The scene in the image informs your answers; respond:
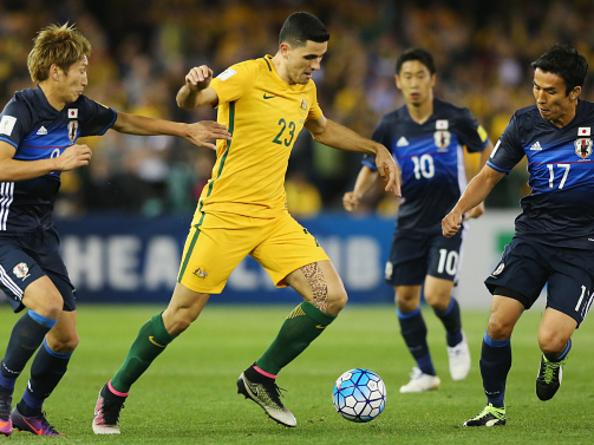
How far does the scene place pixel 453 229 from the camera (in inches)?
307

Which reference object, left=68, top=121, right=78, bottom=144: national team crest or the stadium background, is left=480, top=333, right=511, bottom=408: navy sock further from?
the stadium background

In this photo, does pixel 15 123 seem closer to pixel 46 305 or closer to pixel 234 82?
pixel 46 305

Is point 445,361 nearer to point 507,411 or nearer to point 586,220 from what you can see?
point 507,411

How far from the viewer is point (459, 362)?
10602 mm

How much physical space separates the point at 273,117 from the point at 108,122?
1.12 m

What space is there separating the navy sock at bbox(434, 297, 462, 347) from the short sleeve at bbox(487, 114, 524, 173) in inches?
111

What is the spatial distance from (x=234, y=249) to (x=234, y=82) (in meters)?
1.12

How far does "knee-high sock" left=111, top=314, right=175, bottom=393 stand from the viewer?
7.50 m

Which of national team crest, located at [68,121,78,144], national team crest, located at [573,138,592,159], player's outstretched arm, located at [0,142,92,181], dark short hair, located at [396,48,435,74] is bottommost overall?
player's outstretched arm, located at [0,142,92,181]

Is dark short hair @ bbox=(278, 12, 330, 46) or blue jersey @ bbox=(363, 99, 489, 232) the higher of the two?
dark short hair @ bbox=(278, 12, 330, 46)

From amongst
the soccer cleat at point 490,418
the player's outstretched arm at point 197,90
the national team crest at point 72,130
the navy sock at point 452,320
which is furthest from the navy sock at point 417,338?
the national team crest at point 72,130

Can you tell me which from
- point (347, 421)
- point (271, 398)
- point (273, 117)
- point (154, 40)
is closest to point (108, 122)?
point (273, 117)

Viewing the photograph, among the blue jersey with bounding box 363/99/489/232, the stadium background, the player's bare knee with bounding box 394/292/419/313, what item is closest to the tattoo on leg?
the player's bare knee with bounding box 394/292/419/313

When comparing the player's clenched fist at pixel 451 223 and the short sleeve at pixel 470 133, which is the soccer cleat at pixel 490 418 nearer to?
the player's clenched fist at pixel 451 223
